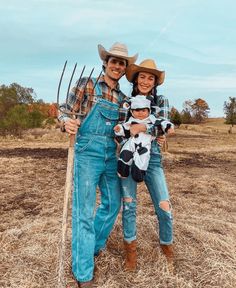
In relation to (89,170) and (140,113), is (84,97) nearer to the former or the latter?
(140,113)

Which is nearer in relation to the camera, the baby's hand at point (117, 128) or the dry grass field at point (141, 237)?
the baby's hand at point (117, 128)

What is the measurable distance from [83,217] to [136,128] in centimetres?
100

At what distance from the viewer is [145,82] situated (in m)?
3.78

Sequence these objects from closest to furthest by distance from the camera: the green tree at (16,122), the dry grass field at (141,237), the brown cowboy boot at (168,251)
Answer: the dry grass field at (141,237), the brown cowboy boot at (168,251), the green tree at (16,122)

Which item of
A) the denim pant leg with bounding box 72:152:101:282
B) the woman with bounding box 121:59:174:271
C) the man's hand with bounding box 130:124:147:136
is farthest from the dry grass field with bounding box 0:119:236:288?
the man's hand with bounding box 130:124:147:136

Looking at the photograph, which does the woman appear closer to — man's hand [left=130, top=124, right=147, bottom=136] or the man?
man's hand [left=130, top=124, right=147, bottom=136]

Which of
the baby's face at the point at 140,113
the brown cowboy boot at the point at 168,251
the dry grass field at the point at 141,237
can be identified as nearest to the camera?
the baby's face at the point at 140,113

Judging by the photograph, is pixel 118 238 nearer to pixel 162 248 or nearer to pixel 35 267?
pixel 162 248

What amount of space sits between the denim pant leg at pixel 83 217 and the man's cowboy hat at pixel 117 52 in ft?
3.24

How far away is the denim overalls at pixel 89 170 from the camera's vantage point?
3.60 meters

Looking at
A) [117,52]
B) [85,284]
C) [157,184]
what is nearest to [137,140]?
[157,184]

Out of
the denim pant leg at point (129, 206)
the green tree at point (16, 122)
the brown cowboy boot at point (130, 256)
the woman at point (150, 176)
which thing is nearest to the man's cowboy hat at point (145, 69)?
the woman at point (150, 176)

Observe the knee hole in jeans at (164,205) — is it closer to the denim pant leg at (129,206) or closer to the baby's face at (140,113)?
the denim pant leg at (129,206)

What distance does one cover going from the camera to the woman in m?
3.76
